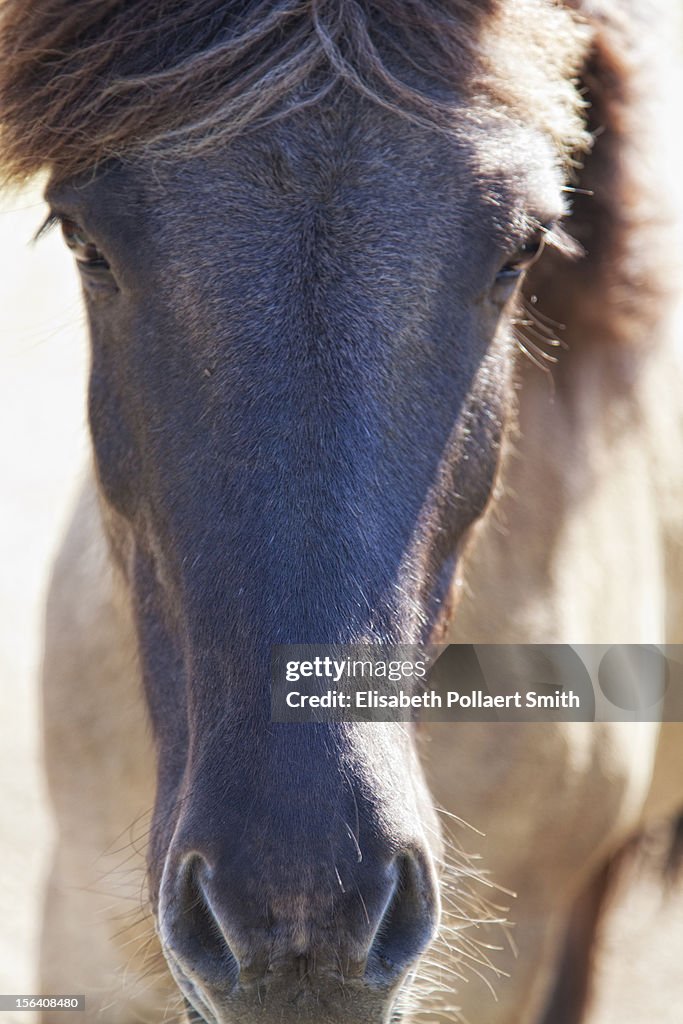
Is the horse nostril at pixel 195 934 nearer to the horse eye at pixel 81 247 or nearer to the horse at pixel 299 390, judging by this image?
the horse at pixel 299 390

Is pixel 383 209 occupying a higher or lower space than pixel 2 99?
lower

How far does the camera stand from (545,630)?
2.69 meters

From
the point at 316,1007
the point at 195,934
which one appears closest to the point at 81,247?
the point at 195,934

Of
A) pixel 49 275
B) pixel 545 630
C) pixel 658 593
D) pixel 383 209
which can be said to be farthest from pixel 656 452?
pixel 49 275

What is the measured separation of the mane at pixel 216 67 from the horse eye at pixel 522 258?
20 centimetres

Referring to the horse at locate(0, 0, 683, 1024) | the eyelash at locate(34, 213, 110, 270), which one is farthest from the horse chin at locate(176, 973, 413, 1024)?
the eyelash at locate(34, 213, 110, 270)

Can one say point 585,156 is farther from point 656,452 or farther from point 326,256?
point 326,256

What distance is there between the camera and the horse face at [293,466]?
1503 mm

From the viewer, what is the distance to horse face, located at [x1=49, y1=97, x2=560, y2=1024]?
1.50m

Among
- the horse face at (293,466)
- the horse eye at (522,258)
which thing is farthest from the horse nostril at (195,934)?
the horse eye at (522,258)

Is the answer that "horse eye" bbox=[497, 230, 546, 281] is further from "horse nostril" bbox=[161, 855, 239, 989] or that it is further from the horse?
"horse nostril" bbox=[161, 855, 239, 989]

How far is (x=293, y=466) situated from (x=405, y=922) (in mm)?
657

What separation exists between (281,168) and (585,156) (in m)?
1.07

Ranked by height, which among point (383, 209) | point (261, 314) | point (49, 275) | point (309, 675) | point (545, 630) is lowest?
point (309, 675)
